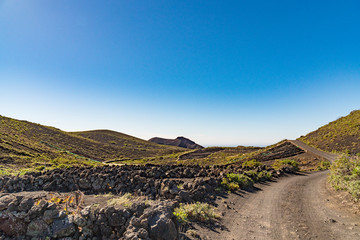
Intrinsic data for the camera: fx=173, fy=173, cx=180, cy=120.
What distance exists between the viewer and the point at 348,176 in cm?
1045

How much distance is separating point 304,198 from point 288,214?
370cm

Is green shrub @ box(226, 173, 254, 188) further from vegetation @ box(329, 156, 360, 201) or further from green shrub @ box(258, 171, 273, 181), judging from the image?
vegetation @ box(329, 156, 360, 201)

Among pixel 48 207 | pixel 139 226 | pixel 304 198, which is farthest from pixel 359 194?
pixel 48 207

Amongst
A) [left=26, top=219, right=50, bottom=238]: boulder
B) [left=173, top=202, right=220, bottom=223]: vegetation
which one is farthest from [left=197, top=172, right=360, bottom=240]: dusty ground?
[left=26, top=219, right=50, bottom=238]: boulder

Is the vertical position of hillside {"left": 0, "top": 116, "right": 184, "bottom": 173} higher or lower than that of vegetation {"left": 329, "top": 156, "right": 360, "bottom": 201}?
lower

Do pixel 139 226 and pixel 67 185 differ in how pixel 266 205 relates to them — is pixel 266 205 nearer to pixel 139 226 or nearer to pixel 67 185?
pixel 139 226

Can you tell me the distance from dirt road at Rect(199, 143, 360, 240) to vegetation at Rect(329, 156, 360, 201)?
89 cm

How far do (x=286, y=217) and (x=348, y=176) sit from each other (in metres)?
5.90

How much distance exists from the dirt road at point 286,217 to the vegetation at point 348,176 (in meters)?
0.89

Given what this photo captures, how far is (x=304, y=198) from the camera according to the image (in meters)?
10.9

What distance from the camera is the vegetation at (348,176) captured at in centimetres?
→ 895

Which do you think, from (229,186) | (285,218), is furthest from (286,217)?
(229,186)

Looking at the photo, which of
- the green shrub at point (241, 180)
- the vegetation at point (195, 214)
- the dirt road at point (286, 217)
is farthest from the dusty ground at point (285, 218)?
the green shrub at point (241, 180)

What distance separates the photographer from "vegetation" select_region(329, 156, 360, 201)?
29.4 ft
